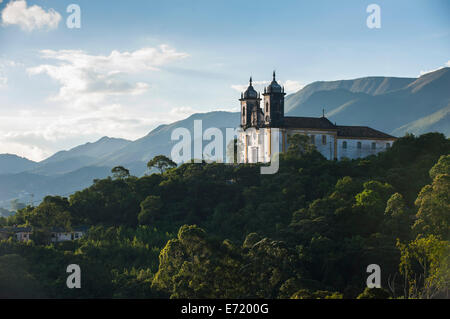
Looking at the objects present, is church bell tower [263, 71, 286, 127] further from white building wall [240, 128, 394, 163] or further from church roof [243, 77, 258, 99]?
church roof [243, 77, 258, 99]

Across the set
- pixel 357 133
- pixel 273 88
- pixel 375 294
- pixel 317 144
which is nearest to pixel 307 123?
pixel 317 144

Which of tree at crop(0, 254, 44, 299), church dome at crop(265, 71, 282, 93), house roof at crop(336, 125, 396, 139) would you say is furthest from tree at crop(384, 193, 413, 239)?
church dome at crop(265, 71, 282, 93)

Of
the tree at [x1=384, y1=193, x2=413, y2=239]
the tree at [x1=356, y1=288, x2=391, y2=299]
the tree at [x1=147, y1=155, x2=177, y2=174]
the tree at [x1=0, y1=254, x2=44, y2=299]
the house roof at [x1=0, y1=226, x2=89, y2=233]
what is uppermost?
the tree at [x1=147, y1=155, x2=177, y2=174]

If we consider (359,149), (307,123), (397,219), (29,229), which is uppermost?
(307,123)

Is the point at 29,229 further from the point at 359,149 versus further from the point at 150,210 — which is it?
the point at 359,149

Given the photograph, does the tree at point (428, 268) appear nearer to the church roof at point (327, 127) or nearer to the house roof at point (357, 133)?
the church roof at point (327, 127)

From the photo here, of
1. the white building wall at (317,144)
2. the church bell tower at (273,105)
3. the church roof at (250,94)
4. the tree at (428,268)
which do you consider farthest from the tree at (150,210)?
the tree at (428,268)
